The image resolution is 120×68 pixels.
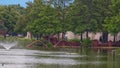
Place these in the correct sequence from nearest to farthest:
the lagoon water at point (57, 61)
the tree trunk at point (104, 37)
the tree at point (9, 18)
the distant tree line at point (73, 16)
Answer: the lagoon water at point (57, 61) → the distant tree line at point (73, 16) → the tree trunk at point (104, 37) → the tree at point (9, 18)

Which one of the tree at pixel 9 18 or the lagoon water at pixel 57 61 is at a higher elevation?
the tree at pixel 9 18

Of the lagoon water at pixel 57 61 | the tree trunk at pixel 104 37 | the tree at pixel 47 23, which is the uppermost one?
the tree at pixel 47 23

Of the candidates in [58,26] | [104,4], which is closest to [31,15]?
[58,26]

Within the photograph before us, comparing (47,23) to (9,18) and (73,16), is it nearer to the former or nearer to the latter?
(73,16)

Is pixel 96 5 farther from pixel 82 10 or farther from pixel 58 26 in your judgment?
pixel 58 26

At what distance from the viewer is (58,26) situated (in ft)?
250

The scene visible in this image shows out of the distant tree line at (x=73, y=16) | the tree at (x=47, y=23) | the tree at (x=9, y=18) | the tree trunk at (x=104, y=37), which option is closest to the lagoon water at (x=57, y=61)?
the distant tree line at (x=73, y=16)

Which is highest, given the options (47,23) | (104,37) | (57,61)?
(47,23)

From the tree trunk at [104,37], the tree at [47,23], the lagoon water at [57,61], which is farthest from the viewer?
the tree trunk at [104,37]

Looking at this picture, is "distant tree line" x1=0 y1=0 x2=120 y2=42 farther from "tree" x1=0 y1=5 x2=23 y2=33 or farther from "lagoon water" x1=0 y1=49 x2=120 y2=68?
"tree" x1=0 y1=5 x2=23 y2=33

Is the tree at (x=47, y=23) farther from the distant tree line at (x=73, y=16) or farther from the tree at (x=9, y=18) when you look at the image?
the tree at (x=9, y=18)

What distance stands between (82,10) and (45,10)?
25.7ft

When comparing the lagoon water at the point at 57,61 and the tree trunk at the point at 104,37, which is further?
the tree trunk at the point at 104,37

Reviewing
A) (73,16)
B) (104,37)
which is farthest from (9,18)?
(73,16)
